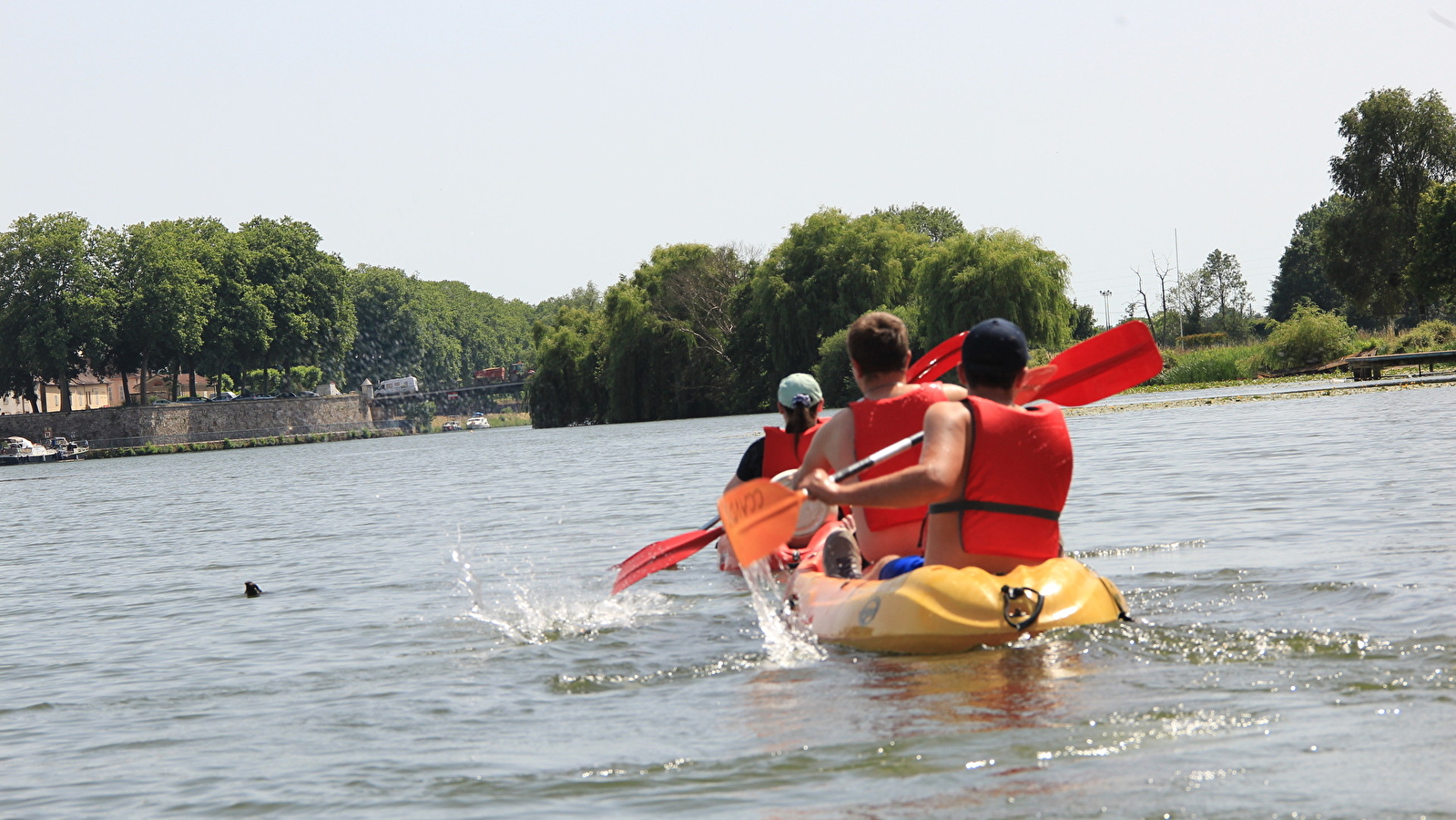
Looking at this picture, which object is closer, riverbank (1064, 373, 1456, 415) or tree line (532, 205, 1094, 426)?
riverbank (1064, 373, 1456, 415)

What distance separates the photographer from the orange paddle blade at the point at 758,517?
17.9 ft

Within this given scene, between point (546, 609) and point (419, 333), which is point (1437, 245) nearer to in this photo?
point (546, 609)

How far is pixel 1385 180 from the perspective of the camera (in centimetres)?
5284

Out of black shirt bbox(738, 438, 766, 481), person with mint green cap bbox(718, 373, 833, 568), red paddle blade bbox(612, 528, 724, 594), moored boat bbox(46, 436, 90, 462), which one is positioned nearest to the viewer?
red paddle blade bbox(612, 528, 724, 594)

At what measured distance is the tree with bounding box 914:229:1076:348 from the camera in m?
44.4

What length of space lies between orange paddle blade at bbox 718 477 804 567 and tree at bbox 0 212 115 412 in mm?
74040

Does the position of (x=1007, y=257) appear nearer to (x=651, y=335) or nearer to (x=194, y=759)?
(x=651, y=335)

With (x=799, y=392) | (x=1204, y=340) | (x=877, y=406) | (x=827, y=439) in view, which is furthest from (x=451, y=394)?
(x=877, y=406)

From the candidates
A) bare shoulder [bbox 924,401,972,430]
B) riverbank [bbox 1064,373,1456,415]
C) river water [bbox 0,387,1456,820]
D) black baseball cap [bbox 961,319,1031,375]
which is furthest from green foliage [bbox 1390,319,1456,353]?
bare shoulder [bbox 924,401,972,430]

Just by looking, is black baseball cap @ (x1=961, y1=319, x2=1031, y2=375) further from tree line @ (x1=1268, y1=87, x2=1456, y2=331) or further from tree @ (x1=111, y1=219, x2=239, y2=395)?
tree @ (x1=111, y1=219, x2=239, y2=395)

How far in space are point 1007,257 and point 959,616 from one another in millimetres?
40280

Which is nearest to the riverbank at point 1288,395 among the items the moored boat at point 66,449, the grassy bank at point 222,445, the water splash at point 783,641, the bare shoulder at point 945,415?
the water splash at point 783,641

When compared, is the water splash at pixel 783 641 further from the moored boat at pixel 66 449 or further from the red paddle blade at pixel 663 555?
the moored boat at pixel 66 449

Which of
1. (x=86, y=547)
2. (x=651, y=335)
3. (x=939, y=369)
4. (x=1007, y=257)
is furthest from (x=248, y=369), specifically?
(x=939, y=369)
